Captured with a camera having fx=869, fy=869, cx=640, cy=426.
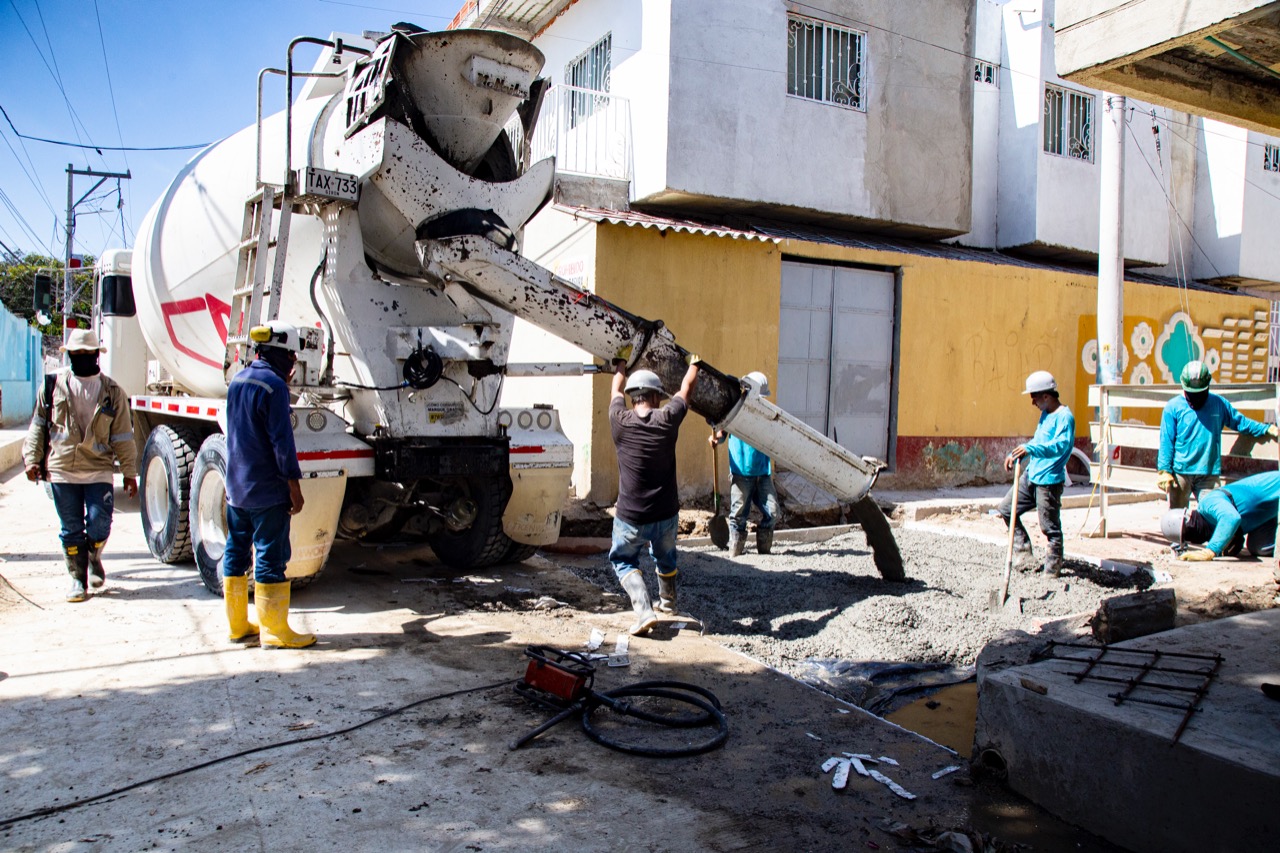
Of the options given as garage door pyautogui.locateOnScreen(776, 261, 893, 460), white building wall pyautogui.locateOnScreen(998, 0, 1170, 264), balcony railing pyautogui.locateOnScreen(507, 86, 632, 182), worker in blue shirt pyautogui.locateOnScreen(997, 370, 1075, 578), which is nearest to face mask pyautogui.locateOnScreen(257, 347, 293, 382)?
worker in blue shirt pyautogui.locateOnScreen(997, 370, 1075, 578)

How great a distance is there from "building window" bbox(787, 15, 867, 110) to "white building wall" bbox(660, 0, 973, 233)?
139 mm

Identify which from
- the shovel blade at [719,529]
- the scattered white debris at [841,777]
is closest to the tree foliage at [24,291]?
the shovel blade at [719,529]

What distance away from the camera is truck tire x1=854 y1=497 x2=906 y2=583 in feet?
21.5

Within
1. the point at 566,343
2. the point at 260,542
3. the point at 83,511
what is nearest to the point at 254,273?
the point at 260,542

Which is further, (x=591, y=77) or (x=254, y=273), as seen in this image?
(x=591, y=77)

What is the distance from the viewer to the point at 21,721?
3.77 meters

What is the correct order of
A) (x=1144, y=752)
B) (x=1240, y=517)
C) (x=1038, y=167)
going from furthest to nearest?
(x=1038, y=167) → (x=1240, y=517) → (x=1144, y=752)

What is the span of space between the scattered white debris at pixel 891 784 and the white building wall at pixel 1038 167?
1237 centimetres

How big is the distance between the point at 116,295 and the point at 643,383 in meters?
6.64

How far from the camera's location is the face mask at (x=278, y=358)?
492cm

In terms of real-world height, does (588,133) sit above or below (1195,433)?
above

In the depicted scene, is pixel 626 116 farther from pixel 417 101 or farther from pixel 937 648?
pixel 937 648

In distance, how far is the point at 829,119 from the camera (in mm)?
11766

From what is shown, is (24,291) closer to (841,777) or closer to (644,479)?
(644,479)
